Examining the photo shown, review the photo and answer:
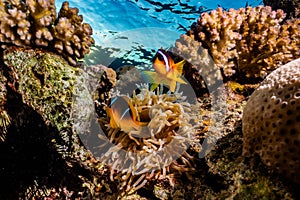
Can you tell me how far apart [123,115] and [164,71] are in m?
0.77

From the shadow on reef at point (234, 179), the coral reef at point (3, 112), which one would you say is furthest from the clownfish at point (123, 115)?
the coral reef at point (3, 112)

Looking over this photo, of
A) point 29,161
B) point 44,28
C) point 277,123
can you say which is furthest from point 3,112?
point 277,123

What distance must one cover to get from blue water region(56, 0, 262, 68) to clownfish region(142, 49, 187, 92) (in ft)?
16.1

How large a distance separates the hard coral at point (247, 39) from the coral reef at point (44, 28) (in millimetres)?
1566

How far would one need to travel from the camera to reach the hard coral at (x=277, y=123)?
2.01 metres

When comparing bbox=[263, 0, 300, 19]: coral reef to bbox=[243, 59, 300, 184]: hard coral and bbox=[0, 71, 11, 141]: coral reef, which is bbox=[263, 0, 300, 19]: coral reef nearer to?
bbox=[243, 59, 300, 184]: hard coral

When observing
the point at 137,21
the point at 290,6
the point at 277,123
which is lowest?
the point at 277,123

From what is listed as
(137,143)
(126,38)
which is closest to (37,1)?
(137,143)

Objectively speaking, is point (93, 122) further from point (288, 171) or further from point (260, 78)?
point (260, 78)

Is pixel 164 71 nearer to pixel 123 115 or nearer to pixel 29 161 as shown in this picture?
pixel 123 115

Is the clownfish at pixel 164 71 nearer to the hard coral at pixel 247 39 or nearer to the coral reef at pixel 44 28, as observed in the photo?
the coral reef at pixel 44 28

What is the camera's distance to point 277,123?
6.91ft

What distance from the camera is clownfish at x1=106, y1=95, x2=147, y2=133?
2.60 meters

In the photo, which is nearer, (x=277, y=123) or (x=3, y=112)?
(x=277, y=123)
